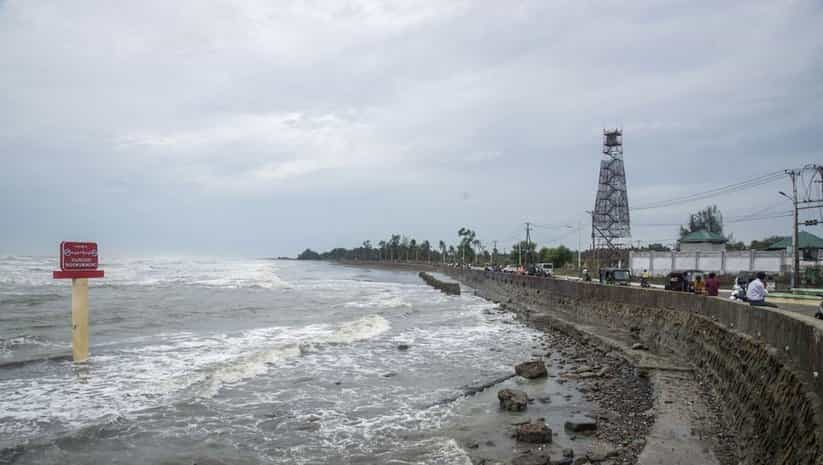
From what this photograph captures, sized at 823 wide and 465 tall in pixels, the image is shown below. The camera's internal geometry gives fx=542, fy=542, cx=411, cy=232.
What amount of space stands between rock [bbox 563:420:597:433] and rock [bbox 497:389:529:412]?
141 cm

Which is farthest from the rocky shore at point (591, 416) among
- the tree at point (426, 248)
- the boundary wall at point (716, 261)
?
the tree at point (426, 248)

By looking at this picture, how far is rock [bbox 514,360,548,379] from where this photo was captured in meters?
13.2

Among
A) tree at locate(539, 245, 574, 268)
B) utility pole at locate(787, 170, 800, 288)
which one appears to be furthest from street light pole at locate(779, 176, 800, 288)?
tree at locate(539, 245, 574, 268)

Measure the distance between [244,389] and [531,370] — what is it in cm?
673

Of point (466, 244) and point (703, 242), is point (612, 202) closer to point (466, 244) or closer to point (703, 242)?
point (703, 242)

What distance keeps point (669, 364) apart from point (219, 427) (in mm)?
10735

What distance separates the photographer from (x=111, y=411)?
9.63 metres

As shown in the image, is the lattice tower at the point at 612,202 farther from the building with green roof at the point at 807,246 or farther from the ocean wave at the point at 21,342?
the ocean wave at the point at 21,342

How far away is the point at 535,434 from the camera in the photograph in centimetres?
836

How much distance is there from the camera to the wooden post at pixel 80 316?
11086mm

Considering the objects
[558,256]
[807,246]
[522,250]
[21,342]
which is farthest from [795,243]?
[522,250]

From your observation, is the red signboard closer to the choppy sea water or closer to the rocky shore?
the choppy sea water

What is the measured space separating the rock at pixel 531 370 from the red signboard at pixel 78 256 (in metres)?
9.99

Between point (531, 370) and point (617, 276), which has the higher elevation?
point (617, 276)
